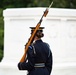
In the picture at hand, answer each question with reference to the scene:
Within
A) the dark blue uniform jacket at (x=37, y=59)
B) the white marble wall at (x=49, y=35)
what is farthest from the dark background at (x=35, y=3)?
the dark blue uniform jacket at (x=37, y=59)

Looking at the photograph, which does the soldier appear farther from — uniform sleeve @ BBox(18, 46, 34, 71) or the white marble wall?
the white marble wall

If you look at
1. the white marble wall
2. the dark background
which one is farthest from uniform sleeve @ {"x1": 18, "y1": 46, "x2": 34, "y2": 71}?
the dark background

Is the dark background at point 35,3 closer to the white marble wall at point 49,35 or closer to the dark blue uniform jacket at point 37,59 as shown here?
the white marble wall at point 49,35

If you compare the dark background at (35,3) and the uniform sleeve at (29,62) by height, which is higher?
the dark background at (35,3)

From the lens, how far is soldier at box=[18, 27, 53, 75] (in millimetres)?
8727

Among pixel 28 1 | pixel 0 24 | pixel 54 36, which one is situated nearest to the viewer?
pixel 54 36

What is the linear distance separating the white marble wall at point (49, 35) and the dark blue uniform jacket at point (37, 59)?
391cm

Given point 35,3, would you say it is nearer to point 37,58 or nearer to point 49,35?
point 49,35

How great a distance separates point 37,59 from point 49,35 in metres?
4.20

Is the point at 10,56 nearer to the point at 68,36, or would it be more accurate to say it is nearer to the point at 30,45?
the point at 68,36

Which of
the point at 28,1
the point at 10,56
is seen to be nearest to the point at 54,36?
the point at 10,56

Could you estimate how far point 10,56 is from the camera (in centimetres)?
1338

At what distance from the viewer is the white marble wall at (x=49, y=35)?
1289 cm

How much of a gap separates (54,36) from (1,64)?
1.56 metres
